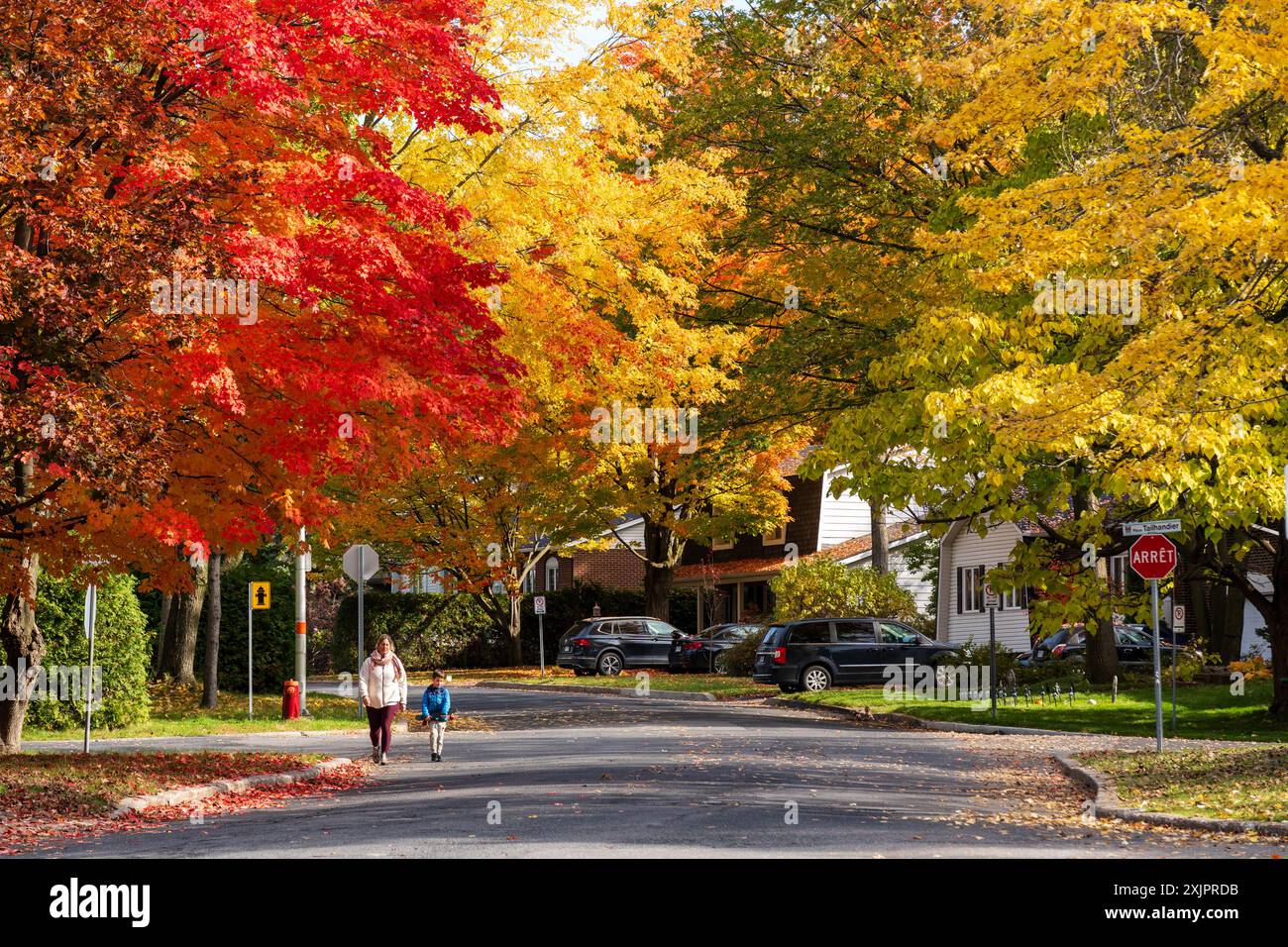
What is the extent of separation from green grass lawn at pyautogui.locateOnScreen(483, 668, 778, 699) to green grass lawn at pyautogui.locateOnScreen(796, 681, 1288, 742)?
191 inches

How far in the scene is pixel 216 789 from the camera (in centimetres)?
1560

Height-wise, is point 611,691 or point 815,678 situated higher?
point 815,678

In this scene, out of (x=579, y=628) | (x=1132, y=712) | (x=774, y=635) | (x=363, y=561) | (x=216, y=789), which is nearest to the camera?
(x=216, y=789)

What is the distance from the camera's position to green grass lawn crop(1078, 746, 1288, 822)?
1302cm

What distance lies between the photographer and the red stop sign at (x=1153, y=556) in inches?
768

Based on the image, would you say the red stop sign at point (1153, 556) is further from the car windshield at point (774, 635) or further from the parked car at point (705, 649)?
the parked car at point (705, 649)

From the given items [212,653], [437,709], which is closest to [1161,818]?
[437,709]

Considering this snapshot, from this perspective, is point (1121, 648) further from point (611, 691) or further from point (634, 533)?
point (634, 533)

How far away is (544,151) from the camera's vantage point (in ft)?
82.6

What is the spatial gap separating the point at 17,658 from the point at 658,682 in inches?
1007

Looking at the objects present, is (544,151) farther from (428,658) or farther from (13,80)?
(428,658)

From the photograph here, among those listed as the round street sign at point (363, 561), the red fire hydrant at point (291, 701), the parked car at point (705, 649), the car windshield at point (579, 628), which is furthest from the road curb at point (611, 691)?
the red fire hydrant at point (291, 701)

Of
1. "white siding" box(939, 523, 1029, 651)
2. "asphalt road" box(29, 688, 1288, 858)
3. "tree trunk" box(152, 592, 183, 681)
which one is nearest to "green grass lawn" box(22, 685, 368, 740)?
"asphalt road" box(29, 688, 1288, 858)

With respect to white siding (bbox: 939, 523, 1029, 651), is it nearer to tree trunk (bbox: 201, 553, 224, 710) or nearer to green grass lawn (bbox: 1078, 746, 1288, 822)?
tree trunk (bbox: 201, 553, 224, 710)
